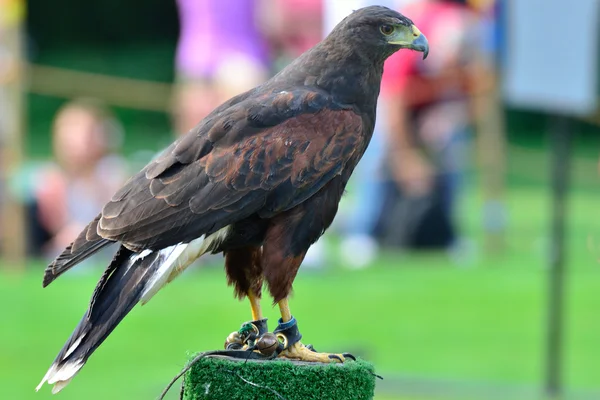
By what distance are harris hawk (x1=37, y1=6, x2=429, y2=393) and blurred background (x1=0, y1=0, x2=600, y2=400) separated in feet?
9.97

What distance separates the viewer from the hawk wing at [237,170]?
14.3ft

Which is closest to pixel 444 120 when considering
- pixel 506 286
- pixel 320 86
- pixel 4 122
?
pixel 506 286

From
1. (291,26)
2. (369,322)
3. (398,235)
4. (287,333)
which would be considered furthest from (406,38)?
(291,26)

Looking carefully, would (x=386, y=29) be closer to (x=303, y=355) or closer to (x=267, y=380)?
(x=303, y=355)

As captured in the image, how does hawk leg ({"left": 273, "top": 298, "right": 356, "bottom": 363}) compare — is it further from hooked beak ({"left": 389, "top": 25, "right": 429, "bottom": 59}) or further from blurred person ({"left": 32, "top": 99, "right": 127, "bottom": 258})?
blurred person ({"left": 32, "top": 99, "right": 127, "bottom": 258})

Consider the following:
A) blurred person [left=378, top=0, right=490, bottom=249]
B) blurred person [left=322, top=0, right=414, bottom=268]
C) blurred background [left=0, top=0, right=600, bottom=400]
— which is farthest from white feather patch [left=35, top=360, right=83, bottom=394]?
blurred person [left=378, top=0, right=490, bottom=249]

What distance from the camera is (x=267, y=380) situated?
13.9 ft

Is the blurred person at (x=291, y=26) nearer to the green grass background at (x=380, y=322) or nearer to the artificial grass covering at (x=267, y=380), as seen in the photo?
the green grass background at (x=380, y=322)

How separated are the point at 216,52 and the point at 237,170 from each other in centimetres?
702

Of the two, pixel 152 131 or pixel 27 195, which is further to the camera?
pixel 152 131

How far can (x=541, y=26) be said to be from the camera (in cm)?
784

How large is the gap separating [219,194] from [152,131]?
21594 millimetres

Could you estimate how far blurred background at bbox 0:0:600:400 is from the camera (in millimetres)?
8078

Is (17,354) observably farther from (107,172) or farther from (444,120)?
(444,120)
